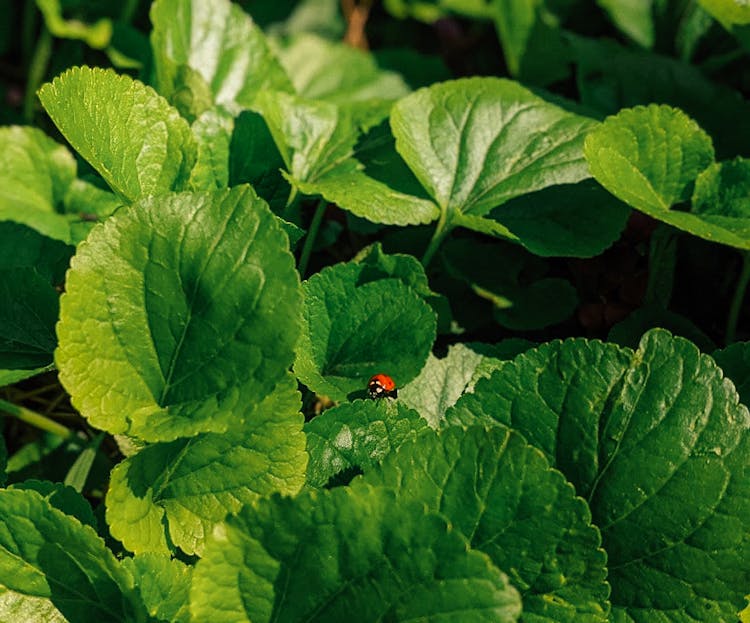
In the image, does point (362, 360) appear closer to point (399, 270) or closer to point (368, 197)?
point (399, 270)

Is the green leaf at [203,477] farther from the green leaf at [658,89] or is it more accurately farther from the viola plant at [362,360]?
the green leaf at [658,89]

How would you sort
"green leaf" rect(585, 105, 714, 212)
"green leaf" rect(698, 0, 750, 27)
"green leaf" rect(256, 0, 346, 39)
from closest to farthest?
1. "green leaf" rect(585, 105, 714, 212)
2. "green leaf" rect(698, 0, 750, 27)
3. "green leaf" rect(256, 0, 346, 39)

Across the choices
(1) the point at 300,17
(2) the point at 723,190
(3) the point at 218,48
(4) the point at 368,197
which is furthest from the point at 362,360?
(1) the point at 300,17

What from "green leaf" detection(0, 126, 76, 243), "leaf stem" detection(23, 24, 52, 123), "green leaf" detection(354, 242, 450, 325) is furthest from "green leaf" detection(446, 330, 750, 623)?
"leaf stem" detection(23, 24, 52, 123)

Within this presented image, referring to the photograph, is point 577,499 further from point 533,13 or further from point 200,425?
point 533,13

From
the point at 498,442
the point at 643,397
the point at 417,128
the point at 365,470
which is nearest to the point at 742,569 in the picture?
the point at 643,397

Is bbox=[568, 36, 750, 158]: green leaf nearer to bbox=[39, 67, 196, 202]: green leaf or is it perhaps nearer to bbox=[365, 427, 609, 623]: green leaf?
bbox=[39, 67, 196, 202]: green leaf
